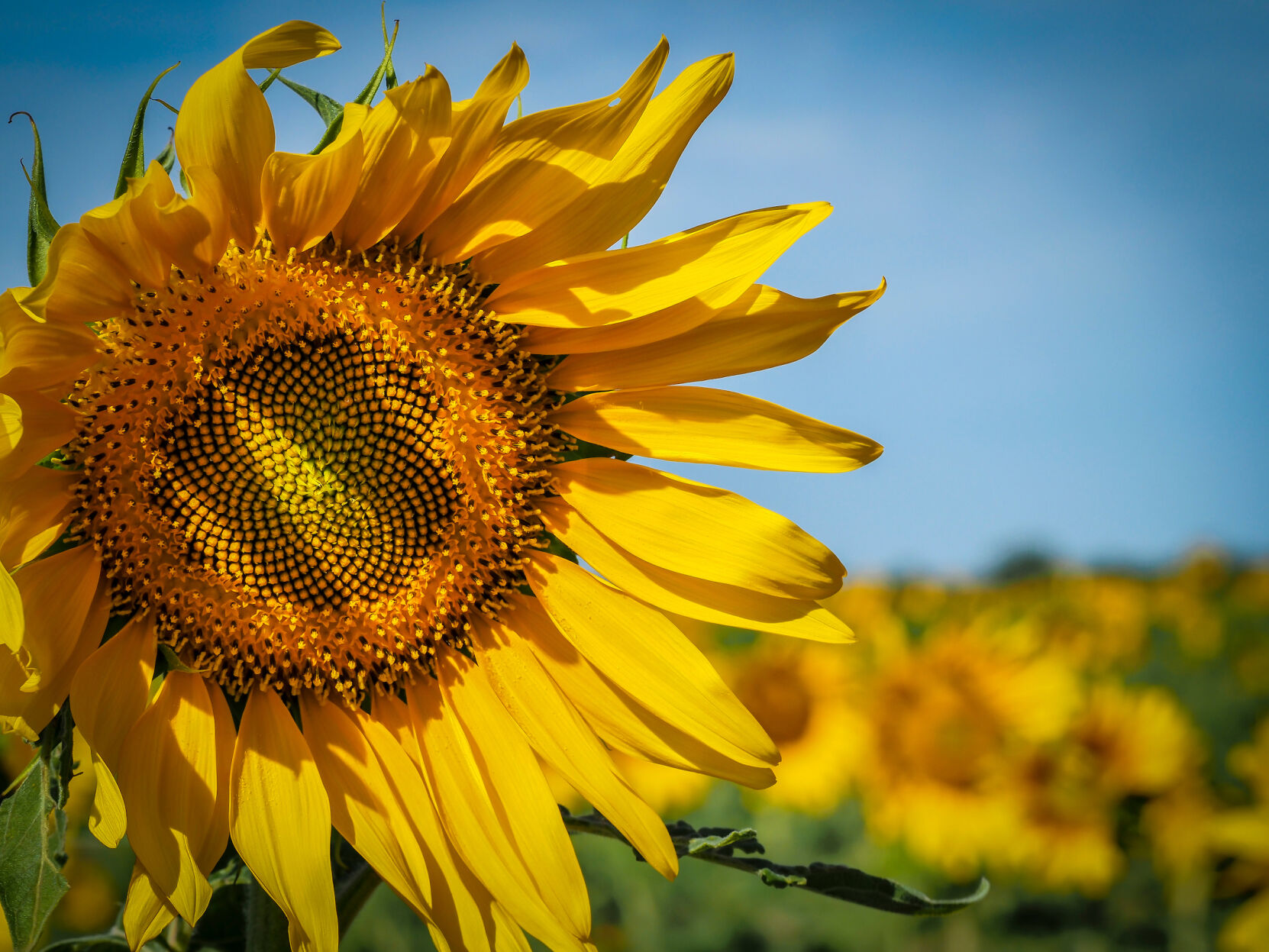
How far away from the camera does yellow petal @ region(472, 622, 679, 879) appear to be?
184 cm

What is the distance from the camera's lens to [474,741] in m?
1.98

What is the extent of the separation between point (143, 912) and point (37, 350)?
916 mm

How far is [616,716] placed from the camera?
1.95 meters

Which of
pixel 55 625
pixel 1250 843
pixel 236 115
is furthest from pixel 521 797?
pixel 1250 843

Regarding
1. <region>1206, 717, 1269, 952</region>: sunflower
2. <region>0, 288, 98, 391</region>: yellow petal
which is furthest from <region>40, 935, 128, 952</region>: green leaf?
<region>1206, 717, 1269, 952</region>: sunflower

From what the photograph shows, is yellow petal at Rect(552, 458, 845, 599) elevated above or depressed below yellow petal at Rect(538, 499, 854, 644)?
above

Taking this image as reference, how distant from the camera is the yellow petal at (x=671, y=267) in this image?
1777 mm

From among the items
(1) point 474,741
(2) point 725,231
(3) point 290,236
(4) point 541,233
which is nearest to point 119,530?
(3) point 290,236

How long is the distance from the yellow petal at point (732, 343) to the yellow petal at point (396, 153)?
1.29 ft

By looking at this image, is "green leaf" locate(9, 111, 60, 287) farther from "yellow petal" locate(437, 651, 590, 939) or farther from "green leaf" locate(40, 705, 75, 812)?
"yellow petal" locate(437, 651, 590, 939)

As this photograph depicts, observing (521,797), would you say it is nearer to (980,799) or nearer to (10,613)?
(10,613)

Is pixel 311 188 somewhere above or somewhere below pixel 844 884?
above

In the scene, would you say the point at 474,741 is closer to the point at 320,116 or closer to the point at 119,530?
the point at 119,530

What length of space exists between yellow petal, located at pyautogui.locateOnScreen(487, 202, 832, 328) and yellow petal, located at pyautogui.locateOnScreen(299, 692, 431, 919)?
0.88m
